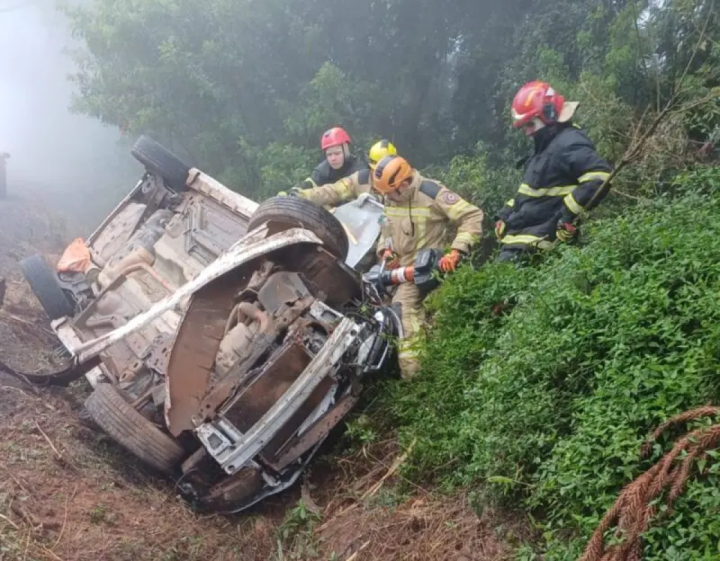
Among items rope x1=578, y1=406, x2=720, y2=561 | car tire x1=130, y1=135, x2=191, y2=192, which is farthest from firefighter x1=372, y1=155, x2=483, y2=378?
car tire x1=130, y1=135, x2=191, y2=192

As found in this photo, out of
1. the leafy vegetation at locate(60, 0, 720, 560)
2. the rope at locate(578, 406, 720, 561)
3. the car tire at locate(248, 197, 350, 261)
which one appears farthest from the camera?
the car tire at locate(248, 197, 350, 261)

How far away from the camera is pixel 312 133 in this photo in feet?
38.2

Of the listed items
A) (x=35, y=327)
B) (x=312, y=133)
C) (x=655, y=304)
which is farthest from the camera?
(x=312, y=133)

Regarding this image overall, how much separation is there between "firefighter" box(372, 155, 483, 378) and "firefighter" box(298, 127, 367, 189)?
4.34 ft

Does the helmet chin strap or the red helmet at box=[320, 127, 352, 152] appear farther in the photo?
the red helmet at box=[320, 127, 352, 152]

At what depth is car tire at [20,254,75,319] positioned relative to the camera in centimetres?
606

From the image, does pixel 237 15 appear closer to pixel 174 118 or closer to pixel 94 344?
pixel 174 118

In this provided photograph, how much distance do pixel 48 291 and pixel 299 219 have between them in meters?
2.95

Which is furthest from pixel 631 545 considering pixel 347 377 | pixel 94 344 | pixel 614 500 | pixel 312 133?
pixel 312 133

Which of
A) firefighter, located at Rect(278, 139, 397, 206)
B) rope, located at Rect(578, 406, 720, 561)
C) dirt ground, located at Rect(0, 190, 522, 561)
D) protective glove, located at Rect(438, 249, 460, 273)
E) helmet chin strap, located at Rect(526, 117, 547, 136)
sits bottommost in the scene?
dirt ground, located at Rect(0, 190, 522, 561)

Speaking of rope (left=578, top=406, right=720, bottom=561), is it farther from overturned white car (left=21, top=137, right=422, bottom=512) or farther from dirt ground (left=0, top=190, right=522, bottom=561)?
Result: overturned white car (left=21, top=137, right=422, bottom=512)

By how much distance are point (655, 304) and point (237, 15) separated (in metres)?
11.3

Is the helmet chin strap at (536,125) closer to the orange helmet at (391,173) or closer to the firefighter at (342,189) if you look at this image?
the orange helmet at (391,173)

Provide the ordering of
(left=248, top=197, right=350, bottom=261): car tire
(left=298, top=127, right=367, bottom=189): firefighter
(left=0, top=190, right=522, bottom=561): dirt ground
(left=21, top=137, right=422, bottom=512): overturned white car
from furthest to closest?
(left=298, top=127, right=367, bottom=189): firefighter < (left=248, top=197, right=350, bottom=261): car tire < (left=21, top=137, right=422, bottom=512): overturned white car < (left=0, top=190, right=522, bottom=561): dirt ground
